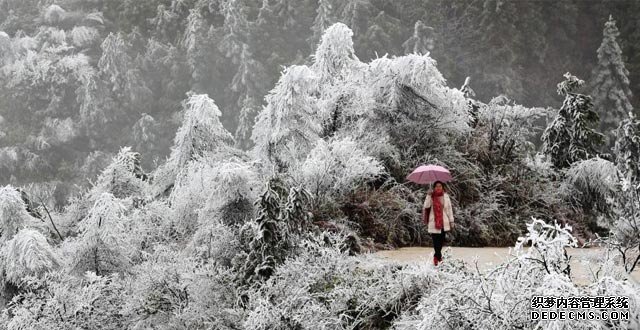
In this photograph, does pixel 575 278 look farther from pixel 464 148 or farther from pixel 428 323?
pixel 464 148

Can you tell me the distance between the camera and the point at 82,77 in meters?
34.0

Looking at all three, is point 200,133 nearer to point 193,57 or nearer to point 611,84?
point 193,57

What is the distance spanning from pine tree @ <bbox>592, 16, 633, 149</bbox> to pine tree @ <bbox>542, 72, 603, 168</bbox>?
854 inches

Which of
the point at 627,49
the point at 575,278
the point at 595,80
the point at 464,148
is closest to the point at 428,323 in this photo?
the point at 575,278

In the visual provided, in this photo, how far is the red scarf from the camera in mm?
6621

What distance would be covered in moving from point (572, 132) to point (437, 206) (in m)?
5.61

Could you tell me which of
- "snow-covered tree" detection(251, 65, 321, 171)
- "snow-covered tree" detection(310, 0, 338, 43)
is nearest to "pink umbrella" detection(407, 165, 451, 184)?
"snow-covered tree" detection(251, 65, 321, 171)

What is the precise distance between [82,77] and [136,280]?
96.9 feet

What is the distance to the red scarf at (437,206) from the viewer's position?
6.62 meters

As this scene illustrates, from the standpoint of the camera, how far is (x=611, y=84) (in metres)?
33.2

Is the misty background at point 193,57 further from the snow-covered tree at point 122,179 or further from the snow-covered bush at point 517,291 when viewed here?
the snow-covered bush at point 517,291

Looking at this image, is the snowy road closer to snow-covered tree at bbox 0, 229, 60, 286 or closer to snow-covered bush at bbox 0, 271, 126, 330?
snow-covered bush at bbox 0, 271, 126, 330

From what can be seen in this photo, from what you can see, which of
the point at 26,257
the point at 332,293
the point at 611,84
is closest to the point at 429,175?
the point at 332,293

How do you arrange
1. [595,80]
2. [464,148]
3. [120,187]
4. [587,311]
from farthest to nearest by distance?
1. [595,80]
2. [464,148]
3. [120,187]
4. [587,311]
